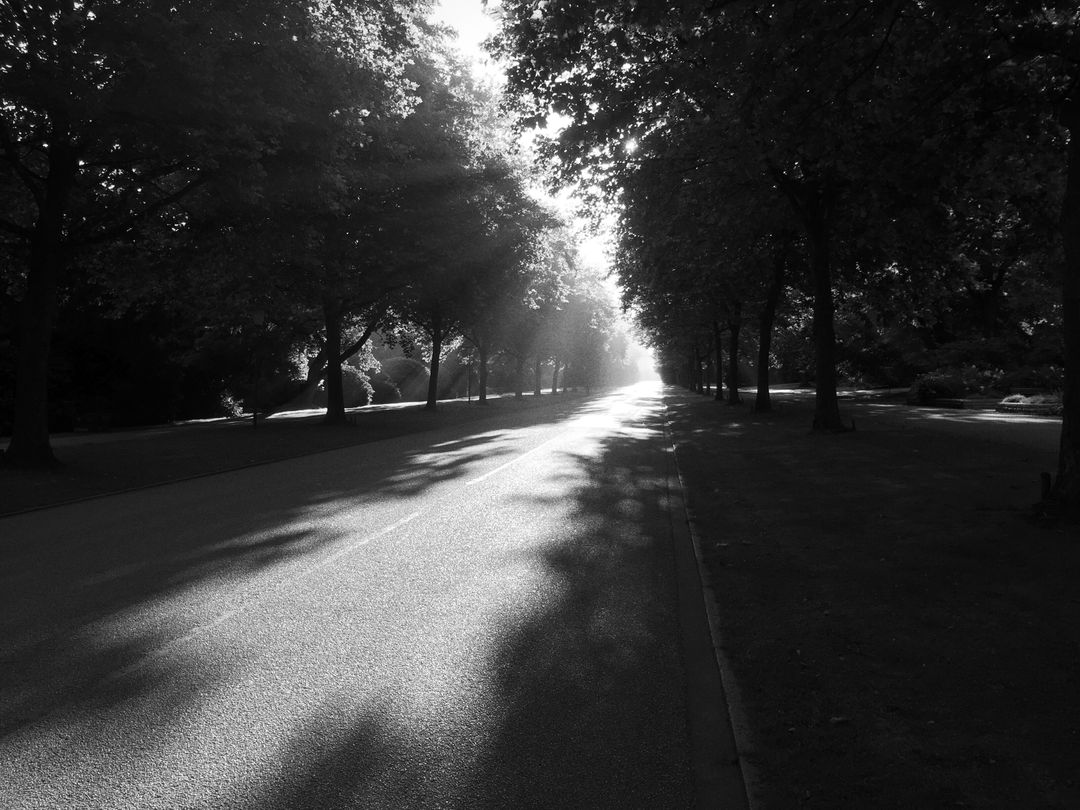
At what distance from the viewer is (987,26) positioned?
945 cm

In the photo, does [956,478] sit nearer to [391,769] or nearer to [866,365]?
[391,769]

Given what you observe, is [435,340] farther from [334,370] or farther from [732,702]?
[732,702]

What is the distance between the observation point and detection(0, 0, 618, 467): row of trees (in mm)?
11633

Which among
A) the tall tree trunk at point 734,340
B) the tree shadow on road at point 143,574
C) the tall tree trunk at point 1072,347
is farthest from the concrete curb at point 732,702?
the tall tree trunk at point 734,340

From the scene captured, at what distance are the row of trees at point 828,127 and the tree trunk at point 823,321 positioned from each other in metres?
0.05

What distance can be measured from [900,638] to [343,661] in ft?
11.8

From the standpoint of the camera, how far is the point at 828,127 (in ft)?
30.8

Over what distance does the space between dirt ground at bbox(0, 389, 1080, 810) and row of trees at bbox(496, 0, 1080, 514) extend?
2041 millimetres

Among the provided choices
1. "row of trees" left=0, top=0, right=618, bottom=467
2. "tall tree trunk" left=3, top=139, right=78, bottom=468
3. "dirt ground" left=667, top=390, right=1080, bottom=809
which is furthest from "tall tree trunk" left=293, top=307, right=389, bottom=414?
"dirt ground" left=667, top=390, right=1080, bottom=809

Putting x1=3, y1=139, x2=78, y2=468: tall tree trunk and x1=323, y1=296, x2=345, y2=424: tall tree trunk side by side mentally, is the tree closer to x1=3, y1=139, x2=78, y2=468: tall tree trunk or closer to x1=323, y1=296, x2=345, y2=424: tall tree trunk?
x1=3, y1=139, x2=78, y2=468: tall tree trunk

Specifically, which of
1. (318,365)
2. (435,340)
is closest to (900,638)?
(435,340)

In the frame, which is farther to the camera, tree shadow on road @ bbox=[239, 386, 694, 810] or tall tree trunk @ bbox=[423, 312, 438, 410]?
tall tree trunk @ bbox=[423, 312, 438, 410]

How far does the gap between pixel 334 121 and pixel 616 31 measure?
6.99m

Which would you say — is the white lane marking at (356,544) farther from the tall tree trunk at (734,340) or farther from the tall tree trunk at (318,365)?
the tall tree trunk at (734,340)
